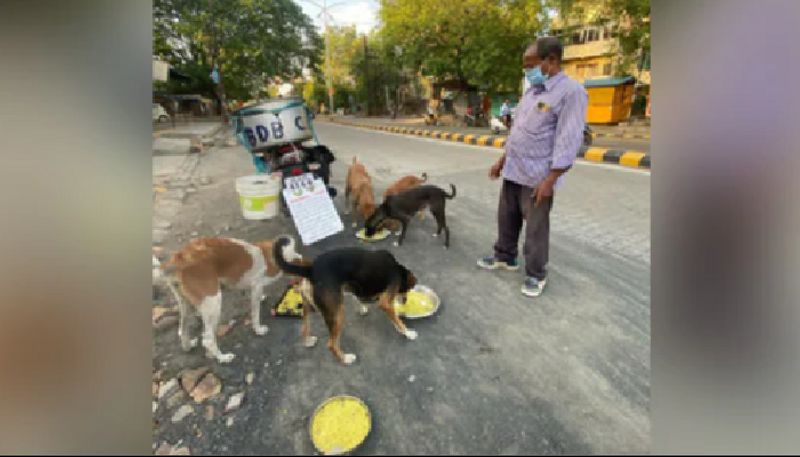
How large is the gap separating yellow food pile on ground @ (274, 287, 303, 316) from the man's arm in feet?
6.56

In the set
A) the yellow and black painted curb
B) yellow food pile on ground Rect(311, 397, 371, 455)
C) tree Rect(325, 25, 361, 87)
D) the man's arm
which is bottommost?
yellow food pile on ground Rect(311, 397, 371, 455)

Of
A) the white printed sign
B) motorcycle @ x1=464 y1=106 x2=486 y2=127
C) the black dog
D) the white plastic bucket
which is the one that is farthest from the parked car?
motorcycle @ x1=464 y1=106 x2=486 y2=127

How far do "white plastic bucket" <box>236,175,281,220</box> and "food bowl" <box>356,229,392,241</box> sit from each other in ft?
3.49

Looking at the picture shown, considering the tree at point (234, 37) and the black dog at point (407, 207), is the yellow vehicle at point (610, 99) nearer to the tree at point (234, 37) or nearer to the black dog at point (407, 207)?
the tree at point (234, 37)

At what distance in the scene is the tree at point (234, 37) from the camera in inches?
134

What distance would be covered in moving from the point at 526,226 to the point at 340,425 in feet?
6.22

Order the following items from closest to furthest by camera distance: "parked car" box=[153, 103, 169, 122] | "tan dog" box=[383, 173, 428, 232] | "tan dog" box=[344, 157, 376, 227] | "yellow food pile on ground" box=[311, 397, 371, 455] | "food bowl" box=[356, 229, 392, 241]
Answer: "parked car" box=[153, 103, 169, 122] < "yellow food pile on ground" box=[311, 397, 371, 455] < "food bowl" box=[356, 229, 392, 241] < "tan dog" box=[344, 157, 376, 227] < "tan dog" box=[383, 173, 428, 232]

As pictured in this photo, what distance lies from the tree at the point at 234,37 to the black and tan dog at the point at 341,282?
4.05 feet

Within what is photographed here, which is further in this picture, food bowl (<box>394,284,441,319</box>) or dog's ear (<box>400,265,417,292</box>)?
food bowl (<box>394,284,441,319</box>)

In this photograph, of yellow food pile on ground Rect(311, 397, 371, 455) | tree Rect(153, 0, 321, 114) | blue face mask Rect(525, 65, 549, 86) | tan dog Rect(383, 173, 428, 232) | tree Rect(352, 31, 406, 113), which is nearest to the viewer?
yellow food pile on ground Rect(311, 397, 371, 455)

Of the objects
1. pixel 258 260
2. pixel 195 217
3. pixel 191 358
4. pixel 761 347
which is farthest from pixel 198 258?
pixel 195 217

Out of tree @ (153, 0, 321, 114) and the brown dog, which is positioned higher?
tree @ (153, 0, 321, 114)

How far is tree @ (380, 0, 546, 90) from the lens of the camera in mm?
15938

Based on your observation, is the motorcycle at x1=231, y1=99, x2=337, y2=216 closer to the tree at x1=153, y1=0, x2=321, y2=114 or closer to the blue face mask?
the tree at x1=153, y1=0, x2=321, y2=114
